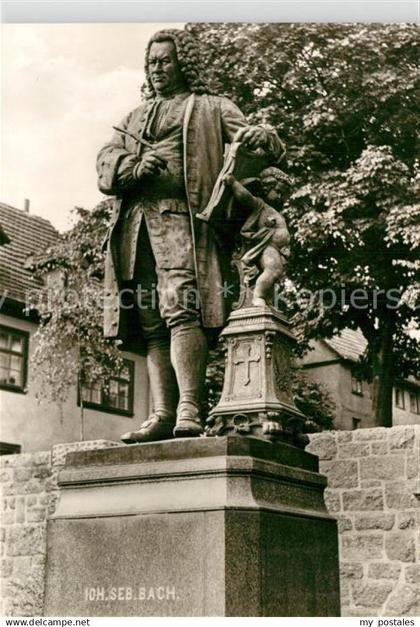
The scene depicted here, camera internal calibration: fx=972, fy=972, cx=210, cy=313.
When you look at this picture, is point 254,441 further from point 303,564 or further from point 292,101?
point 292,101

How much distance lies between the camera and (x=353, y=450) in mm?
9102

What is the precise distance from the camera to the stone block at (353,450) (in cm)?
902

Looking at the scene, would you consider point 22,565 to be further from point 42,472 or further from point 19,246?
point 19,246

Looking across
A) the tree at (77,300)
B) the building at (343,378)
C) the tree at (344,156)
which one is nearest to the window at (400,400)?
the building at (343,378)

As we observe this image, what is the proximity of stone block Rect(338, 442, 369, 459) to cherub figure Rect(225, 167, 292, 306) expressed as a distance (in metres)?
4.18

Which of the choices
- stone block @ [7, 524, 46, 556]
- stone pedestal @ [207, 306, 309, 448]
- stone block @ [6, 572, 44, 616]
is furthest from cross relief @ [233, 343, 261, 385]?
stone block @ [7, 524, 46, 556]

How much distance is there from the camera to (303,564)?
181 inches

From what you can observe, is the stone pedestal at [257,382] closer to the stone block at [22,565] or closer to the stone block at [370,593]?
the stone block at [370,593]

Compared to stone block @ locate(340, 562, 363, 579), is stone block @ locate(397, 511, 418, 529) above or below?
above

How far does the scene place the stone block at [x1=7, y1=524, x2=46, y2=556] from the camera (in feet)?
34.7

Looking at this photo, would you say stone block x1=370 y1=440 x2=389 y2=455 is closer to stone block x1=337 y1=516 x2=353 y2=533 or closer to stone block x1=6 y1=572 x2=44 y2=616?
stone block x1=337 y1=516 x2=353 y2=533

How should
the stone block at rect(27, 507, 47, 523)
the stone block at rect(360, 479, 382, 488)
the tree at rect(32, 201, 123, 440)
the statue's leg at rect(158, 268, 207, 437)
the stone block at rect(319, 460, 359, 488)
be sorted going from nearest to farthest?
the statue's leg at rect(158, 268, 207, 437), the stone block at rect(360, 479, 382, 488), the stone block at rect(319, 460, 359, 488), the stone block at rect(27, 507, 47, 523), the tree at rect(32, 201, 123, 440)

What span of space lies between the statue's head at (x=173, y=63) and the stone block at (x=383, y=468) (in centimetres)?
450

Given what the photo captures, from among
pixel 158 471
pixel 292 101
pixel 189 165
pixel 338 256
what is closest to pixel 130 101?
pixel 292 101
